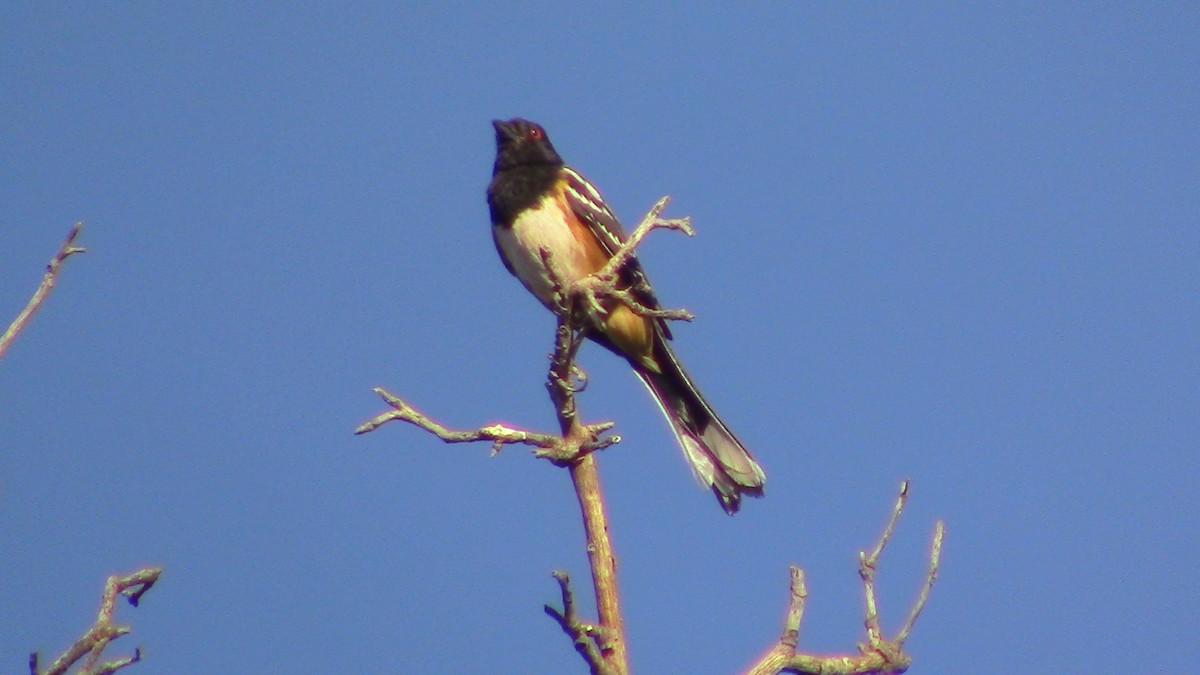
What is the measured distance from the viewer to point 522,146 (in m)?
6.84

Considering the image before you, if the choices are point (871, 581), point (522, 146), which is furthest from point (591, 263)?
point (871, 581)

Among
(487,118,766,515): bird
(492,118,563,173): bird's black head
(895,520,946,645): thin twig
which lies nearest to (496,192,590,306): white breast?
(487,118,766,515): bird

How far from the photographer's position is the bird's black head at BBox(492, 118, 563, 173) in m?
6.75

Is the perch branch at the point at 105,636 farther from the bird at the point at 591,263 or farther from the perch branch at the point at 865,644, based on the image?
the bird at the point at 591,263

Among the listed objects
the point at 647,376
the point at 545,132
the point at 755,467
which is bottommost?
the point at 755,467

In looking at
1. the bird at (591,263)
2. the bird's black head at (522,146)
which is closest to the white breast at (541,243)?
the bird at (591,263)

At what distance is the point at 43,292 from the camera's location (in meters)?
2.64

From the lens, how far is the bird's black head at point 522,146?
6754 millimetres

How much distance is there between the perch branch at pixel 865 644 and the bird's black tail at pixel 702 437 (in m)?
1.88

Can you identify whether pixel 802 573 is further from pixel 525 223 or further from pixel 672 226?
pixel 525 223

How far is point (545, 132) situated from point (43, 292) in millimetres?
4612

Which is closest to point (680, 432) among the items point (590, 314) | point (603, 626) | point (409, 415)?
point (590, 314)

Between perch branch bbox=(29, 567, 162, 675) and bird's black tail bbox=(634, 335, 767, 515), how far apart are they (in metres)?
3.15

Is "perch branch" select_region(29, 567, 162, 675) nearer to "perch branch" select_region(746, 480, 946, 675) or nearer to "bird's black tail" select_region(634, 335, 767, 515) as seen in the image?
"perch branch" select_region(746, 480, 946, 675)
